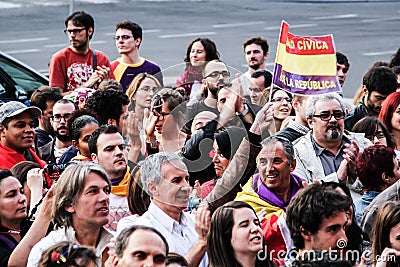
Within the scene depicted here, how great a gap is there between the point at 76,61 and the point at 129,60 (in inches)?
25.5

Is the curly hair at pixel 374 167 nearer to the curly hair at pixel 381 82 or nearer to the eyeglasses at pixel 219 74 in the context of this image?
the eyeglasses at pixel 219 74

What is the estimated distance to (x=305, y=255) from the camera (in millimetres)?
7020

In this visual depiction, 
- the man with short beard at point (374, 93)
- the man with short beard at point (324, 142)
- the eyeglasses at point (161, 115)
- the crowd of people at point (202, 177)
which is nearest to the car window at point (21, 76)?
the crowd of people at point (202, 177)

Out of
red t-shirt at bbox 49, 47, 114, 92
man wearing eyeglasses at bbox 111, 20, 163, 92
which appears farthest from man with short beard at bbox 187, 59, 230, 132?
red t-shirt at bbox 49, 47, 114, 92

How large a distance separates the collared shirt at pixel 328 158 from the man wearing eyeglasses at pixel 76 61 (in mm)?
3970

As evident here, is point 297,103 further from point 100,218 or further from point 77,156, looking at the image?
point 100,218

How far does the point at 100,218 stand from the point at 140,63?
5.74m

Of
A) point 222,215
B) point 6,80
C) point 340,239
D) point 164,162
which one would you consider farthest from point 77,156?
point 6,80

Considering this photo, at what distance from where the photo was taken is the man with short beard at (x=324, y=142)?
31.4 feet

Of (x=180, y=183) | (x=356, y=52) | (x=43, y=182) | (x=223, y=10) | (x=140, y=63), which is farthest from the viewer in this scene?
(x=223, y=10)

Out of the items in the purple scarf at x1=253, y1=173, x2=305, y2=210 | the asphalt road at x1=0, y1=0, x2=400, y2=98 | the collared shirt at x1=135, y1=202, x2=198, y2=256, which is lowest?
the asphalt road at x1=0, y1=0, x2=400, y2=98

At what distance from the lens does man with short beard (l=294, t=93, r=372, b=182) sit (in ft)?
31.4

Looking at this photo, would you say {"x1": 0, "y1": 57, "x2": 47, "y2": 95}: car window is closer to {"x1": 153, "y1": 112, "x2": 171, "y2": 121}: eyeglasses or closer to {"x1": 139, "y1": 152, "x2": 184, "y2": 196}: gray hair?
{"x1": 153, "y1": 112, "x2": 171, "y2": 121}: eyeglasses

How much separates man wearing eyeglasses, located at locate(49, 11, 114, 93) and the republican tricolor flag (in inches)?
120
